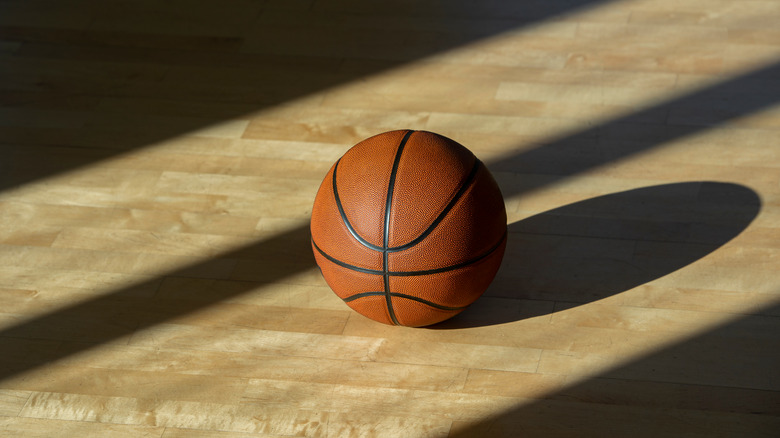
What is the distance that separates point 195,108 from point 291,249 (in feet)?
3.86

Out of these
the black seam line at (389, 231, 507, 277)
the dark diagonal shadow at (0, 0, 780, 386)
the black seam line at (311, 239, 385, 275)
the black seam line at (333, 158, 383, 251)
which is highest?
the black seam line at (333, 158, 383, 251)

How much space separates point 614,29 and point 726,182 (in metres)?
1.32

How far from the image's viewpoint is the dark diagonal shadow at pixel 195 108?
333 centimetres

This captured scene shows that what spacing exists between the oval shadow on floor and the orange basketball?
0.31 meters

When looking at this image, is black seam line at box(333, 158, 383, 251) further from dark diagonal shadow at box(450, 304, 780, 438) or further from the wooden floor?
dark diagonal shadow at box(450, 304, 780, 438)

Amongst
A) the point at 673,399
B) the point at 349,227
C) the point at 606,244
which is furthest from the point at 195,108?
the point at 673,399

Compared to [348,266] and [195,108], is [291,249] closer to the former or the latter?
[348,266]

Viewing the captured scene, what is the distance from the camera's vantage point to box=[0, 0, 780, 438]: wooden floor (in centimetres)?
296

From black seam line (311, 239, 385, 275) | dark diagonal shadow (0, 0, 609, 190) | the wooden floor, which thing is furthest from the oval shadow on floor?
dark diagonal shadow (0, 0, 609, 190)

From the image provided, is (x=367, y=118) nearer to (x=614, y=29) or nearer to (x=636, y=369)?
(x=614, y=29)

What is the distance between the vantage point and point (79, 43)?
4.86 m

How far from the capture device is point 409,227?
280 centimetres

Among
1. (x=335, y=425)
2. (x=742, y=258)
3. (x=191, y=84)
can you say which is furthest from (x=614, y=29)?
(x=335, y=425)

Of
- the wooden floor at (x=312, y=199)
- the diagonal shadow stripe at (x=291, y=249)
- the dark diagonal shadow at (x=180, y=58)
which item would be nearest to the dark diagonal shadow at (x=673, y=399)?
the wooden floor at (x=312, y=199)
